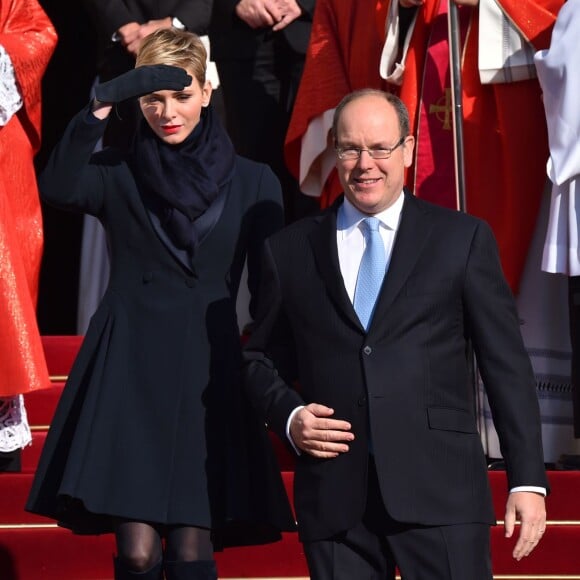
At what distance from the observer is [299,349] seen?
3.57 meters

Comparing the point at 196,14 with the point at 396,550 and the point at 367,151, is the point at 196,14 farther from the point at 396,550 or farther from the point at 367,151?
the point at 396,550

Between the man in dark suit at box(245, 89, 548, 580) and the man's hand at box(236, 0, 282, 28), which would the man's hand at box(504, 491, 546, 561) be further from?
the man's hand at box(236, 0, 282, 28)

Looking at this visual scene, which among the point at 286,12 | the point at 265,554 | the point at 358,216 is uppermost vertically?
the point at 286,12

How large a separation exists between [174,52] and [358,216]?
0.76 m

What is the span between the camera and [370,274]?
3512 millimetres

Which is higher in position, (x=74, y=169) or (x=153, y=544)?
(x=74, y=169)

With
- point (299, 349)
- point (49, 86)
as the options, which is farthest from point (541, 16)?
point (49, 86)

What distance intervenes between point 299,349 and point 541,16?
2.22 metres

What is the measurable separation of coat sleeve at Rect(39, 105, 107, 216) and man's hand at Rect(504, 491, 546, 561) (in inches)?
53.9

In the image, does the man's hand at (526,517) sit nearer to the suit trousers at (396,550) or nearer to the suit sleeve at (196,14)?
the suit trousers at (396,550)

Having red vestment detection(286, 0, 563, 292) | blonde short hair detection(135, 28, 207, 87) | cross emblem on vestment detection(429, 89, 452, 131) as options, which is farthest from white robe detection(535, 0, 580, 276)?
blonde short hair detection(135, 28, 207, 87)

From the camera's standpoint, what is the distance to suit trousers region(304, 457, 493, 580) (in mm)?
3346

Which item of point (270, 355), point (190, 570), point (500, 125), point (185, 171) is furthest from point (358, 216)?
point (500, 125)

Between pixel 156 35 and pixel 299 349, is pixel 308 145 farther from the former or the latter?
pixel 299 349
